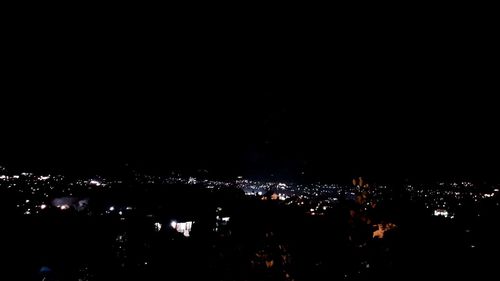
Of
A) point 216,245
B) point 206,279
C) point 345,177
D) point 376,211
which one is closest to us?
point 376,211

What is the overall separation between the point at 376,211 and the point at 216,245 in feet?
21.2

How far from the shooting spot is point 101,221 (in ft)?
53.2

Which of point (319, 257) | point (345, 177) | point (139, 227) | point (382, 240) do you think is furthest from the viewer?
point (345, 177)

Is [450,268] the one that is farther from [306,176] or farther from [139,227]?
[306,176]

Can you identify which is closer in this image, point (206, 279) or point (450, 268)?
point (450, 268)

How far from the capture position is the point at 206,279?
1012cm

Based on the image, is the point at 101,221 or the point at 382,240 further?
the point at 101,221

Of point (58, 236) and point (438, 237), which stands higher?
point (438, 237)

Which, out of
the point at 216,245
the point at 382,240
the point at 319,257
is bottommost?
the point at 216,245

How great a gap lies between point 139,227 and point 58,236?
4119 mm

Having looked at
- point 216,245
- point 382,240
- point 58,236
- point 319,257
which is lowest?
point 58,236

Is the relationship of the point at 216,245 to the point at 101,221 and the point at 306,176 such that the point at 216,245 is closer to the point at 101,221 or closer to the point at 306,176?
the point at 101,221

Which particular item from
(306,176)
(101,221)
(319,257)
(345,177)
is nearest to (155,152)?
(306,176)

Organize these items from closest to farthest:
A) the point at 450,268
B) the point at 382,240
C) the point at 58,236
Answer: the point at 450,268
the point at 382,240
the point at 58,236
